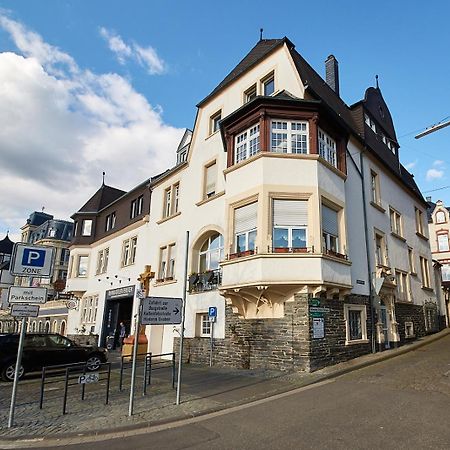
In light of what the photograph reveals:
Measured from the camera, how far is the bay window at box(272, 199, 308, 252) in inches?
531

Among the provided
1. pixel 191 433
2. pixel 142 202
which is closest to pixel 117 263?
pixel 142 202

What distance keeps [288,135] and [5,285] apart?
1084 cm

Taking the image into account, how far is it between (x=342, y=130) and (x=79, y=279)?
78.4 ft

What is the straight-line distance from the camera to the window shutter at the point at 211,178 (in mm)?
18797

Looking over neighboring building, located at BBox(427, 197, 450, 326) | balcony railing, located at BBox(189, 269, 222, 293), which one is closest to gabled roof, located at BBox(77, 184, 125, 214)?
balcony railing, located at BBox(189, 269, 222, 293)

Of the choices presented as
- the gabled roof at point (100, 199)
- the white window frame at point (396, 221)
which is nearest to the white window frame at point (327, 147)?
the white window frame at point (396, 221)

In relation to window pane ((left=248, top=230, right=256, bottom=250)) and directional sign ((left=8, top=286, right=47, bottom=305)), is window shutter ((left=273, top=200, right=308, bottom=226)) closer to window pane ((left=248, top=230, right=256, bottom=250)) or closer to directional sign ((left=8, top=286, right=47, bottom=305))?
window pane ((left=248, top=230, right=256, bottom=250))

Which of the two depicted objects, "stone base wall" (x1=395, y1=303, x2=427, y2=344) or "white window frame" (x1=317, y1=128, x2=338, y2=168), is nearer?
"white window frame" (x1=317, y1=128, x2=338, y2=168)

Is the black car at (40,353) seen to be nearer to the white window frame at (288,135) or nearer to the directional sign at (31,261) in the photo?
the directional sign at (31,261)

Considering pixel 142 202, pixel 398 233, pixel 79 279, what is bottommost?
pixel 79 279

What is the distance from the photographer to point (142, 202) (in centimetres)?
2609

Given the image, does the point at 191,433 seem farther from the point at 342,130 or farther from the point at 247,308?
the point at 342,130

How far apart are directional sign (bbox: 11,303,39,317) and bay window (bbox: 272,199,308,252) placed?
7.85 m

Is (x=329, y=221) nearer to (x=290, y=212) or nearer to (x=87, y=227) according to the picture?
(x=290, y=212)
